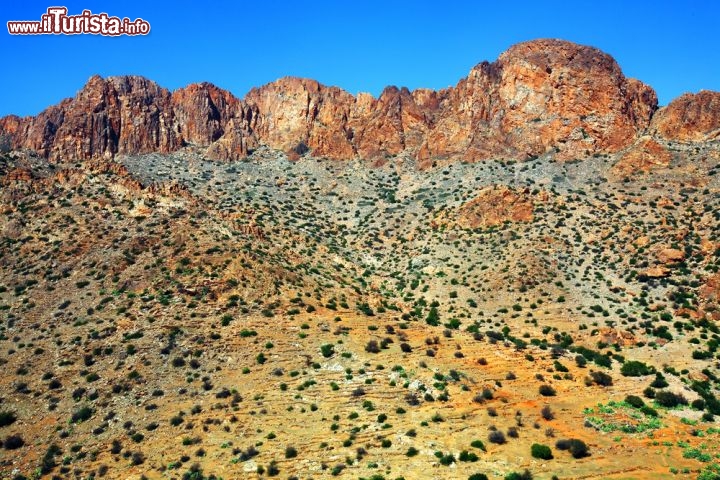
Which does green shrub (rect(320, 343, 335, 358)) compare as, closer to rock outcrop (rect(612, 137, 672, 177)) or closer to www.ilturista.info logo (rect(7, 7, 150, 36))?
www.ilturista.info logo (rect(7, 7, 150, 36))

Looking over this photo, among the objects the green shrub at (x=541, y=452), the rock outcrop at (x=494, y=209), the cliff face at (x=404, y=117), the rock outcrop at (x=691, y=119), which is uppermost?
the cliff face at (x=404, y=117)

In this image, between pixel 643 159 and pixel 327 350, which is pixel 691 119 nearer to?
pixel 643 159

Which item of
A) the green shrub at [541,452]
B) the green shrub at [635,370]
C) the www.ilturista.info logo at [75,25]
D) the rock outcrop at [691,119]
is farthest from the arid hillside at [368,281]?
the www.ilturista.info logo at [75,25]

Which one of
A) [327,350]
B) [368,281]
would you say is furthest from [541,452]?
[368,281]

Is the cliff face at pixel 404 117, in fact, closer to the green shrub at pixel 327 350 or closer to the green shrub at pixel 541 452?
the green shrub at pixel 327 350

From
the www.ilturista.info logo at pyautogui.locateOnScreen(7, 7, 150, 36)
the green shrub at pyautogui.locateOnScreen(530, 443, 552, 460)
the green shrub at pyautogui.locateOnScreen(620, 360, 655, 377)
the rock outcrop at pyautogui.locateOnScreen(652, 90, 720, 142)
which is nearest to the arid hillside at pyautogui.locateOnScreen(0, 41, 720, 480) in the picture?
the green shrub at pyautogui.locateOnScreen(530, 443, 552, 460)

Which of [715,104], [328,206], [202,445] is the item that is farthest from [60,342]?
[715,104]

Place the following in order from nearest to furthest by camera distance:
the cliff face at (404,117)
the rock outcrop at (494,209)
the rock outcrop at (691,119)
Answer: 1. the rock outcrop at (494,209)
2. the rock outcrop at (691,119)
3. the cliff face at (404,117)
